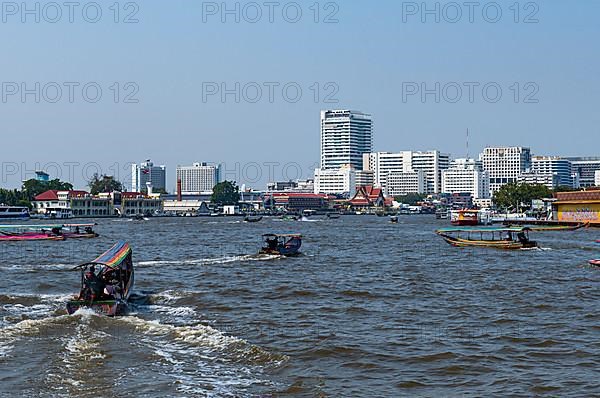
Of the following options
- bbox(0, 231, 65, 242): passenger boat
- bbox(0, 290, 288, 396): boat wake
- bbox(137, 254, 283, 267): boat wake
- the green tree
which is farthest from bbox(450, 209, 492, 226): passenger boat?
bbox(0, 290, 288, 396): boat wake

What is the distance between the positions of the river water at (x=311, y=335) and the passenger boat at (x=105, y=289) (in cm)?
45

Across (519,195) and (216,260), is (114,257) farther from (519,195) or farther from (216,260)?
(519,195)

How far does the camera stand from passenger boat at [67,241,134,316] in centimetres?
2470

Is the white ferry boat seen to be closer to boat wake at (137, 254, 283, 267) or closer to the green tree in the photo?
the green tree

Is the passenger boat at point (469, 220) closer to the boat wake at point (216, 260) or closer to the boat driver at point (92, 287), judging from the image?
the boat wake at point (216, 260)

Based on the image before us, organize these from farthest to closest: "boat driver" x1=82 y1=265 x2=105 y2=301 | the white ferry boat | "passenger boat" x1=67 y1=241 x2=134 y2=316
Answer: the white ferry boat, "boat driver" x1=82 y1=265 x2=105 y2=301, "passenger boat" x1=67 y1=241 x2=134 y2=316

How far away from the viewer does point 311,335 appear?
886 inches

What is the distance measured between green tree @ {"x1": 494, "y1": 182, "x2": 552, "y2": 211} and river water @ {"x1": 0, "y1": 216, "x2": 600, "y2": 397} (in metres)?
104

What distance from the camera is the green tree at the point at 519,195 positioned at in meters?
143

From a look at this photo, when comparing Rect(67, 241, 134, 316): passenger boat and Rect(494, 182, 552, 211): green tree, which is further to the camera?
Rect(494, 182, 552, 211): green tree

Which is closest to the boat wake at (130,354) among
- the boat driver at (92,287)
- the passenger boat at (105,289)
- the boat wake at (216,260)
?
the passenger boat at (105,289)

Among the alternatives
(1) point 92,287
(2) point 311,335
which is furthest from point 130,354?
(1) point 92,287

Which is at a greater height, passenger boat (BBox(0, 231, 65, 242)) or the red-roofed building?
the red-roofed building

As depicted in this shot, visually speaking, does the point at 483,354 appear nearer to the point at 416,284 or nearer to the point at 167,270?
the point at 416,284
